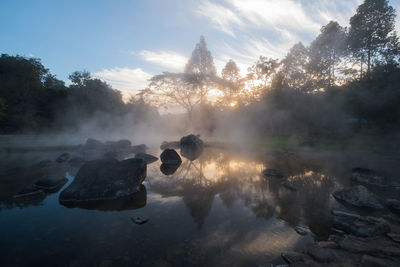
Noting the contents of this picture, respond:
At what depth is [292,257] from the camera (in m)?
2.76

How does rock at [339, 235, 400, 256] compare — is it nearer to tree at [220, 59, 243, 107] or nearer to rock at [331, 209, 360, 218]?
rock at [331, 209, 360, 218]

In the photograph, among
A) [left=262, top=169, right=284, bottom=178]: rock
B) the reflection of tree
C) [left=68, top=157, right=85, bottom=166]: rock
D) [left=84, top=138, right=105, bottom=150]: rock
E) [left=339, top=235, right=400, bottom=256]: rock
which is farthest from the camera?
[left=84, top=138, right=105, bottom=150]: rock

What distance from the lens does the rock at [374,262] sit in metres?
2.45

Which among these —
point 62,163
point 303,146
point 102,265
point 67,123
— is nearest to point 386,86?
point 303,146

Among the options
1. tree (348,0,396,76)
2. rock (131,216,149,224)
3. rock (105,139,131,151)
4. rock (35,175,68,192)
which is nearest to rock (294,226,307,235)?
rock (131,216,149,224)

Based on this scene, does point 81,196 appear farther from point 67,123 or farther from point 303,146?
point 67,123

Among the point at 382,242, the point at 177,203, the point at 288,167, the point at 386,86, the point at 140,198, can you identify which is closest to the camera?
the point at 382,242

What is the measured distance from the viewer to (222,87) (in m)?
26.6

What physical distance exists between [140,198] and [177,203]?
1.20 meters

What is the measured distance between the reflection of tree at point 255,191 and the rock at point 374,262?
0.97m

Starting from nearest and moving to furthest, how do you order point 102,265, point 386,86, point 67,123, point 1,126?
point 102,265 < point 386,86 < point 1,126 < point 67,123

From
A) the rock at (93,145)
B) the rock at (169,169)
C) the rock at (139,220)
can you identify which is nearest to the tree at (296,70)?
the rock at (169,169)

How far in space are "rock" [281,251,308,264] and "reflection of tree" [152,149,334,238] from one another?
1.02 meters

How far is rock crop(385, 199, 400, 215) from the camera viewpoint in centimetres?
430
